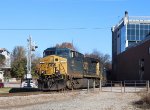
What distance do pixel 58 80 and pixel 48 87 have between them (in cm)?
106

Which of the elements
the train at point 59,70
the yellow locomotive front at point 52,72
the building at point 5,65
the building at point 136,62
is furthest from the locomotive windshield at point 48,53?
the building at point 5,65

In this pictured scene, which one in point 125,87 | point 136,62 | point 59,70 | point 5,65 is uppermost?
point 136,62

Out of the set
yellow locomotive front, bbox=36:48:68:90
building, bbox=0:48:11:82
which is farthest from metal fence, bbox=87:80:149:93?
building, bbox=0:48:11:82

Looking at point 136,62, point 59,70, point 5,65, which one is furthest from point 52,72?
point 5,65

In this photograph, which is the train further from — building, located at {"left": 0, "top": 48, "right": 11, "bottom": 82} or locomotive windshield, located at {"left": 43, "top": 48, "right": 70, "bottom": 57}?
building, located at {"left": 0, "top": 48, "right": 11, "bottom": 82}

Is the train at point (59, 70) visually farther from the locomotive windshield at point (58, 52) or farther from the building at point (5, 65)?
the building at point (5, 65)

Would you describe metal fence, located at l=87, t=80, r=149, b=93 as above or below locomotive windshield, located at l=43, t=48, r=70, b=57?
below

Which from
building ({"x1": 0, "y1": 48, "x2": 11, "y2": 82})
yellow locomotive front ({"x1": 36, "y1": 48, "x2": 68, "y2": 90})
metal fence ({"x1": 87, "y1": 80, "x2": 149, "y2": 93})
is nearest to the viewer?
yellow locomotive front ({"x1": 36, "y1": 48, "x2": 68, "y2": 90})

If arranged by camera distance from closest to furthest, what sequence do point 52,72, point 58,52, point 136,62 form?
point 52,72, point 58,52, point 136,62

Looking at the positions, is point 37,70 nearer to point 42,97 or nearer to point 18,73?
point 42,97

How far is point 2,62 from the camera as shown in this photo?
415 ft

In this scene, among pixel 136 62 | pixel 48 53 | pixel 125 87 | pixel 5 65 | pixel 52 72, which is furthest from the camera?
pixel 5 65

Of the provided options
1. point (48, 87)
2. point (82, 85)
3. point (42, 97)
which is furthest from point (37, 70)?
point (42, 97)

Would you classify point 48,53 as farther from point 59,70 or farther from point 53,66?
point 59,70
